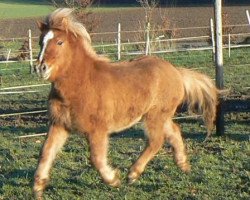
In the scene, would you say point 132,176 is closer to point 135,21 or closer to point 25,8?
point 135,21

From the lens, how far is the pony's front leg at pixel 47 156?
650 cm

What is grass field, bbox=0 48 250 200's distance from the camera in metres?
6.95

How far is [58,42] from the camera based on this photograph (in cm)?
610

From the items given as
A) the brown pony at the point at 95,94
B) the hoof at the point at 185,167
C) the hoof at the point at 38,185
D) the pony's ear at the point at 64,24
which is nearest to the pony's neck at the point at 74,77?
the brown pony at the point at 95,94

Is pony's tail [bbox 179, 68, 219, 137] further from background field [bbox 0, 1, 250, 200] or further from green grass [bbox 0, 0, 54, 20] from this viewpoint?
green grass [bbox 0, 0, 54, 20]

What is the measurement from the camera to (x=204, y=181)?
726 cm

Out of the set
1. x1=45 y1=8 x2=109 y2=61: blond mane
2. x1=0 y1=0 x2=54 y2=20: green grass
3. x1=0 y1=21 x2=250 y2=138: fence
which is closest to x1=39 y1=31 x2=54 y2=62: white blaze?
x1=45 y1=8 x2=109 y2=61: blond mane

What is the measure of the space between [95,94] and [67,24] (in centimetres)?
72

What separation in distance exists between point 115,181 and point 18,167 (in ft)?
7.28

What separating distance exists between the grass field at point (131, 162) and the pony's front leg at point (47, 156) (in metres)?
0.46

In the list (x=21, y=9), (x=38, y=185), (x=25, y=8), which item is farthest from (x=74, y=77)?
(x=25, y=8)

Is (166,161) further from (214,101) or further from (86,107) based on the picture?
(86,107)

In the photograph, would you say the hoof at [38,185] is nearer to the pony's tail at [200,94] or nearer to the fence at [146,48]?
the pony's tail at [200,94]

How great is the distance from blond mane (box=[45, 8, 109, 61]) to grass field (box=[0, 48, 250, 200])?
1520 millimetres
